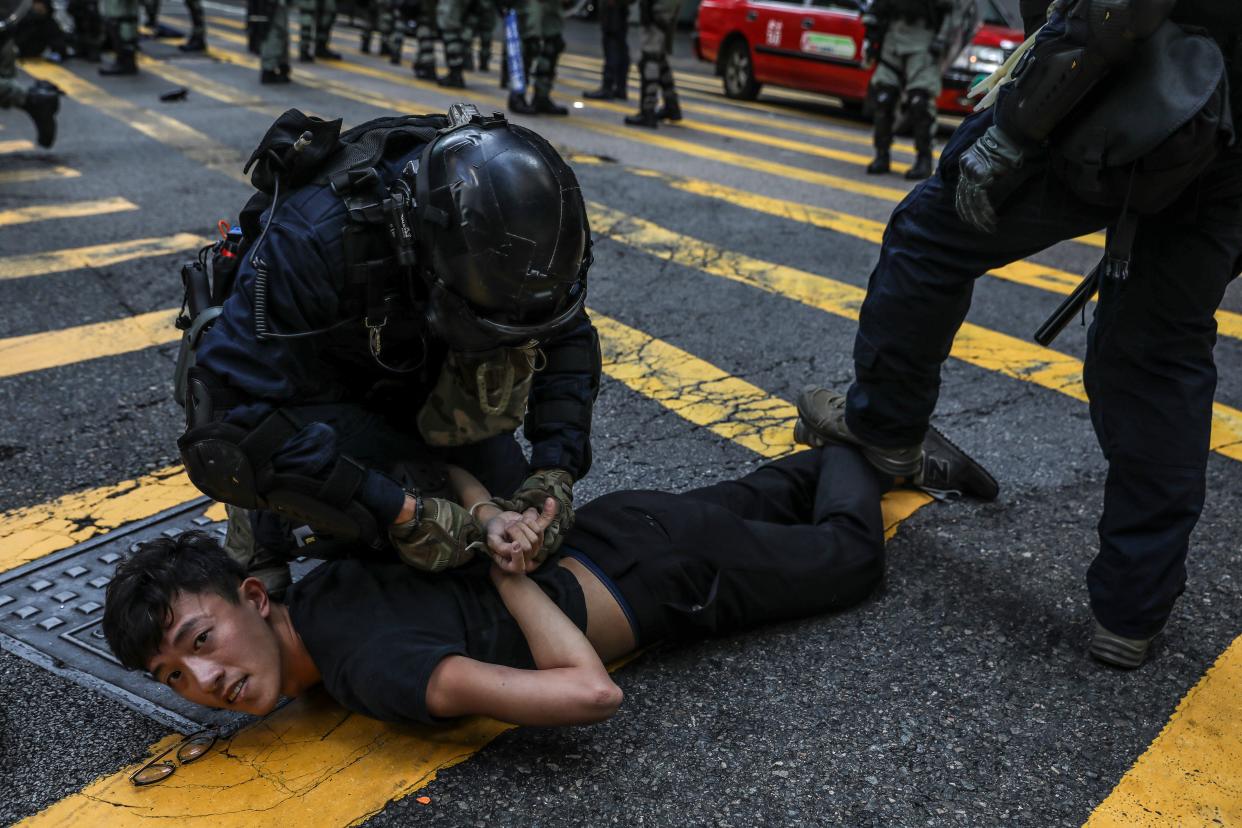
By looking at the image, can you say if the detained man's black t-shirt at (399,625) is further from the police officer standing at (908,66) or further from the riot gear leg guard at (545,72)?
the riot gear leg guard at (545,72)

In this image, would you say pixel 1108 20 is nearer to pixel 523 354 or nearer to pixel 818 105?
pixel 523 354

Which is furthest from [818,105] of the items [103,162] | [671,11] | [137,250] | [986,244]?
[986,244]

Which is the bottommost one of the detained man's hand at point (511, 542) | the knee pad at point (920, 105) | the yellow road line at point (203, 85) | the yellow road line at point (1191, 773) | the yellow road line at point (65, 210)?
the yellow road line at point (1191, 773)

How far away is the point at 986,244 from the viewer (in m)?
2.51

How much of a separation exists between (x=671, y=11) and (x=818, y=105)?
3.07 meters

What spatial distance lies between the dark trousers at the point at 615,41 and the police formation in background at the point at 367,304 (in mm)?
8650

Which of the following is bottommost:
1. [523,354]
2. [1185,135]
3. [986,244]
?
[523,354]

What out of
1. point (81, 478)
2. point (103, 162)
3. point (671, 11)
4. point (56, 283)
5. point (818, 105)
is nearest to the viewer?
point (81, 478)

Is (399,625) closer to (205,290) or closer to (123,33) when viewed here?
(205,290)

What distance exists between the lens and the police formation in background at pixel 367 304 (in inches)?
79.9

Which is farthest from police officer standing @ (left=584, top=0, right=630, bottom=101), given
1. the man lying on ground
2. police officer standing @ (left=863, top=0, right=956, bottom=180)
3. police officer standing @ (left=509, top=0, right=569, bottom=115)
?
the man lying on ground

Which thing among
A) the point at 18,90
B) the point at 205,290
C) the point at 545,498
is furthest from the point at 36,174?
the point at 545,498

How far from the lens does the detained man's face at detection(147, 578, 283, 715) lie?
2.08 m

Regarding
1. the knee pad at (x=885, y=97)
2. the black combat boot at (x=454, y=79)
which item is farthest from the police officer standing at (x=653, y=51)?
the black combat boot at (x=454, y=79)
